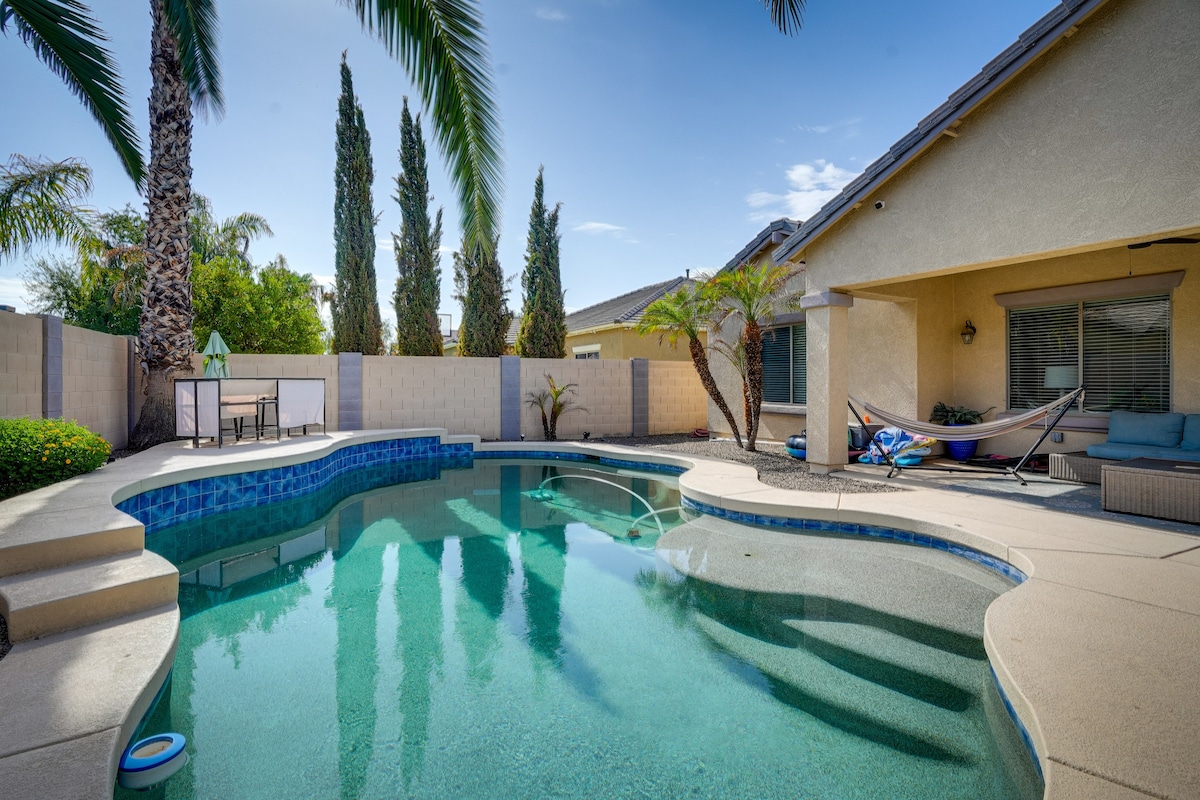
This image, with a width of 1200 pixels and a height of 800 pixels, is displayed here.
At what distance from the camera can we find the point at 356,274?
1636 centimetres

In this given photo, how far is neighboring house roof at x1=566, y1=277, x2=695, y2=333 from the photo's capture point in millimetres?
18953

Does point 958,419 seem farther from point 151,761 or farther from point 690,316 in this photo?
point 151,761

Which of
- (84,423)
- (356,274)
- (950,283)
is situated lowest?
(84,423)

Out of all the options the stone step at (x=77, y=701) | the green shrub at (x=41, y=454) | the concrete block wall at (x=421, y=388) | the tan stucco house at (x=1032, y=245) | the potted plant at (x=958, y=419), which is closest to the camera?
the stone step at (x=77, y=701)

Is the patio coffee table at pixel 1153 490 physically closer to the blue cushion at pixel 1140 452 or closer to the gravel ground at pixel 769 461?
the blue cushion at pixel 1140 452

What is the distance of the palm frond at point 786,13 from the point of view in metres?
5.62

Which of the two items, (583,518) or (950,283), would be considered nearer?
(583,518)

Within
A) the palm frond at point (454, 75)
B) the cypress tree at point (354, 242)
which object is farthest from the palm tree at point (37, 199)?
the palm frond at point (454, 75)

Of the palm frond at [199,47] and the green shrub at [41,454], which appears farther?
the palm frond at [199,47]

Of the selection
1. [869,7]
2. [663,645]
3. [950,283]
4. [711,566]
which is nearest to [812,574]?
[711,566]

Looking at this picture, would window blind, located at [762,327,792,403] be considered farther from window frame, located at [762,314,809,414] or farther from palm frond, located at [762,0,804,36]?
palm frond, located at [762,0,804,36]

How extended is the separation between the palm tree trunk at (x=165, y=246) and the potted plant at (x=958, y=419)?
12.8 meters

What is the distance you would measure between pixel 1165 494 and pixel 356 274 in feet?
54.5

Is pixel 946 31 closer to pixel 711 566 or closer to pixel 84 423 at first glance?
pixel 711 566
